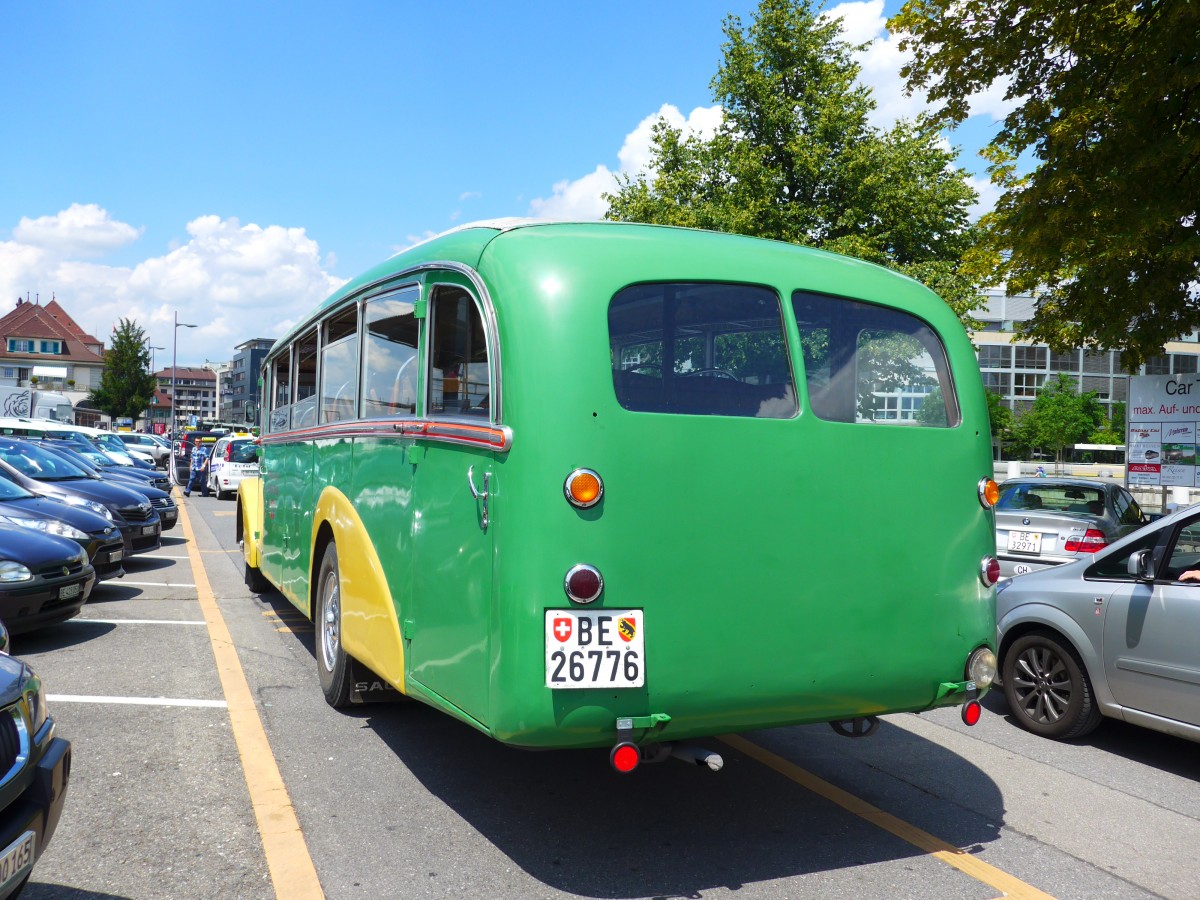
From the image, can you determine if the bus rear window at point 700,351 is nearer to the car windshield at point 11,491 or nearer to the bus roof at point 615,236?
the bus roof at point 615,236

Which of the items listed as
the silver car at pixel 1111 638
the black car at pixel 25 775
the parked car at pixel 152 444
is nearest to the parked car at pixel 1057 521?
the silver car at pixel 1111 638

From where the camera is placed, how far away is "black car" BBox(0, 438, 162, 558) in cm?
1182

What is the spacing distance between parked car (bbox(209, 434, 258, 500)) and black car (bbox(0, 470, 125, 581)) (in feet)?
47.4

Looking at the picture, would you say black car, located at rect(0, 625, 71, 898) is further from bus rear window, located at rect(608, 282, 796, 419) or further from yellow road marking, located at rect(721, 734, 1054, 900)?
yellow road marking, located at rect(721, 734, 1054, 900)

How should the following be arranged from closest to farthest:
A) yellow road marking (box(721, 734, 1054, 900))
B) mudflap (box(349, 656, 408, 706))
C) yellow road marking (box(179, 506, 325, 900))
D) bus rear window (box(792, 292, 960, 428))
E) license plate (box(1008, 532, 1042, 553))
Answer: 1. yellow road marking (box(179, 506, 325, 900))
2. yellow road marking (box(721, 734, 1054, 900))
3. bus rear window (box(792, 292, 960, 428))
4. mudflap (box(349, 656, 408, 706))
5. license plate (box(1008, 532, 1042, 553))

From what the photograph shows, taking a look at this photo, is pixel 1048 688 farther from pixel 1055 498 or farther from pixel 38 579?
pixel 38 579

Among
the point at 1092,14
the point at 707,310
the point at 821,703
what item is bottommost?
the point at 821,703

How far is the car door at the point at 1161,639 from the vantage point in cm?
534

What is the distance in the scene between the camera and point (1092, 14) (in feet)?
36.1

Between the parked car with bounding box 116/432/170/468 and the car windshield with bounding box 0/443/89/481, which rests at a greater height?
the car windshield with bounding box 0/443/89/481

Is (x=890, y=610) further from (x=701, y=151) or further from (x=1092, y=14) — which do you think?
(x=701, y=151)

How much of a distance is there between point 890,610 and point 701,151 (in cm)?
2429

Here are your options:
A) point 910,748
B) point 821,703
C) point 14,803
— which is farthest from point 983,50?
point 14,803

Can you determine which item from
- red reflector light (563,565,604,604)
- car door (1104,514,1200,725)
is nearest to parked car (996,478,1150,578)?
car door (1104,514,1200,725)
